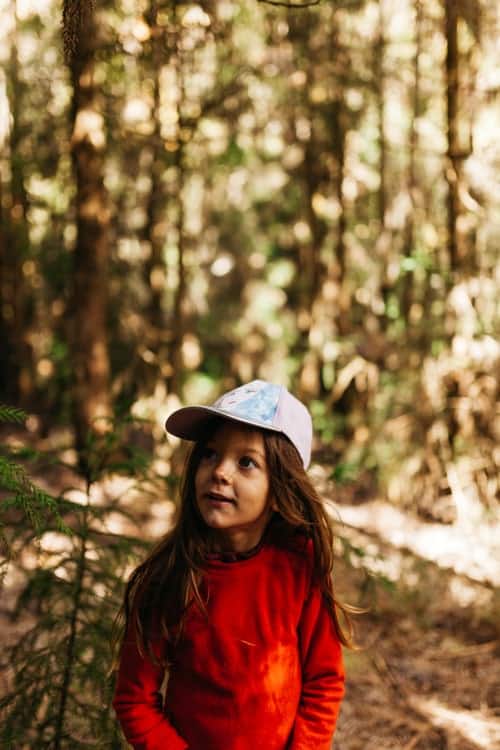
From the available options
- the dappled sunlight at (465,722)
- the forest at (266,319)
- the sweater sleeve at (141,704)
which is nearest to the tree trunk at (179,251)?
the forest at (266,319)

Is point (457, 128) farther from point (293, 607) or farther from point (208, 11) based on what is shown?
point (293, 607)

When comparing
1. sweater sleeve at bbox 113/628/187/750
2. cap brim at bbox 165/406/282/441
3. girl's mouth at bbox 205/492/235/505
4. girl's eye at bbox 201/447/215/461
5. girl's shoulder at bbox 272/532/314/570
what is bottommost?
sweater sleeve at bbox 113/628/187/750

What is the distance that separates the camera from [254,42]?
14742 mm

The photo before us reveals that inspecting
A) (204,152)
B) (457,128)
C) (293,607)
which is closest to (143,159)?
(204,152)

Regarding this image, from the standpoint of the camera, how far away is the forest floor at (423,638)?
174 inches

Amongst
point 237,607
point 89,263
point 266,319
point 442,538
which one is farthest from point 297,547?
point 266,319

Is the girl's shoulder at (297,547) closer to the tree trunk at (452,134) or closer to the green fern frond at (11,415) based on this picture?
the green fern frond at (11,415)

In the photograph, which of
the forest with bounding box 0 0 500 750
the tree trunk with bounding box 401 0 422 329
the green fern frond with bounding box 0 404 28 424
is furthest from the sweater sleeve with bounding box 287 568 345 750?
the tree trunk with bounding box 401 0 422 329

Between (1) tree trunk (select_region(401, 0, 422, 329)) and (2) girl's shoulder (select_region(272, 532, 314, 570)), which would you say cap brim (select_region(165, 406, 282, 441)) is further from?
(1) tree trunk (select_region(401, 0, 422, 329))

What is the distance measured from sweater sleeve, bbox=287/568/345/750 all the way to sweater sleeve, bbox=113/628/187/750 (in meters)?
0.39

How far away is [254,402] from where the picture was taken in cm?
234

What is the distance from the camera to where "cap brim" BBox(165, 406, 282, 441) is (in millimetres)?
2314

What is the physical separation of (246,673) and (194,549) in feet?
1.26

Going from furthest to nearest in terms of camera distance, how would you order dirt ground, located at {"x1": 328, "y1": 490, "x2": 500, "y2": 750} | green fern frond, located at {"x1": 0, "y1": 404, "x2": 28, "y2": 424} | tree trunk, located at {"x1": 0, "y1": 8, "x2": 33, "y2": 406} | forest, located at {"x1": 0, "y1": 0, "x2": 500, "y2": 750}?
tree trunk, located at {"x1": 0, "y1": 8, "x2": 33, "y2": 406}
dirt ground, located at {"x1": 328, "y1": 490, "x2": 500, "y2": 750}
forest, located at {"x1": 0, "y1": 0, "x2": 500, "y2": 750}
green fern frond, located at {"x1": 0, "y1": 404, "x2": 28, "y2": 424}
